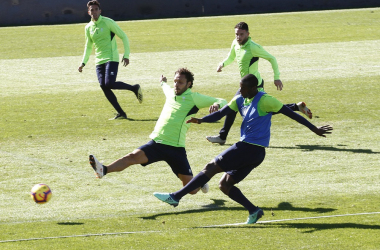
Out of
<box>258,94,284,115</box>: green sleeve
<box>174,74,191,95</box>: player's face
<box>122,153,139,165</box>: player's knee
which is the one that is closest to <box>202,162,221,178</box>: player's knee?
<box>258,94,284,115</box>: green sleeve

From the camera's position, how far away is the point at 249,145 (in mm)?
8453

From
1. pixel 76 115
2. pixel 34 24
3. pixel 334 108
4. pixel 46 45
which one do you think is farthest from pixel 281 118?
pixel 34 24

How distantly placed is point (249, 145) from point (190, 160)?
147 inches

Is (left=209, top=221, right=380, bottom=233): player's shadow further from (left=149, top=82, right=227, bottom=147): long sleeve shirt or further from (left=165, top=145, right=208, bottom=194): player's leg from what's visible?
(left=149, top=82, right=227, bottom=147): long sleeve shirt

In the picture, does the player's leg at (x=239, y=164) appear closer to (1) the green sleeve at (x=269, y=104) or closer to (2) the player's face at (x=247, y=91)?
(1) the green sleeve at (x=269, y=104)

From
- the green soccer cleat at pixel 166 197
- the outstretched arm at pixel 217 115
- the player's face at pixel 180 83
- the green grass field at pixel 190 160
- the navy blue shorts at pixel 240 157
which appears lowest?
the green grass field at pixel 190 160

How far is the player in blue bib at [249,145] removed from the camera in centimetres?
841

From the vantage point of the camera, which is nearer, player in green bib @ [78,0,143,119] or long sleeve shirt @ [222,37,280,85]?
long sleeve shirt @ [222,37,280,85]

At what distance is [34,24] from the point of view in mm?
40531

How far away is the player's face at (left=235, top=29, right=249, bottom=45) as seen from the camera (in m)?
12.5

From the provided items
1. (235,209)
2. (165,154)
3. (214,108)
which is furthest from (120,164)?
(235,209)

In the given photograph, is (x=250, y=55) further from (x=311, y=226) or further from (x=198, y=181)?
(x=311, y=226)

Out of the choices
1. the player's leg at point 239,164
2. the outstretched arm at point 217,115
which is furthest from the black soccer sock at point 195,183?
the outstretched arm at point 217,115

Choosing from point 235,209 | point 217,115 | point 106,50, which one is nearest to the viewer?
point 217,115
